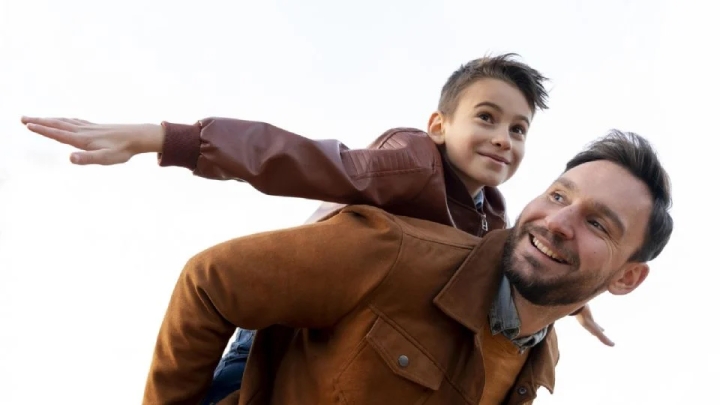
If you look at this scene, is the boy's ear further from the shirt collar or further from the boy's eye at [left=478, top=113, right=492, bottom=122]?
the shirt collar

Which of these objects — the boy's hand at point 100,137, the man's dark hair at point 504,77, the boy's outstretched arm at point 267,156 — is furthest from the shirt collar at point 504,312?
the boy's hand at point 100,137

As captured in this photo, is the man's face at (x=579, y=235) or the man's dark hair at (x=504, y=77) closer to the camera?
the man's face at (x=579, y=235)

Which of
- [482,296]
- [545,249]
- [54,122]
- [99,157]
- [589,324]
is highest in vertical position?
[54,122]

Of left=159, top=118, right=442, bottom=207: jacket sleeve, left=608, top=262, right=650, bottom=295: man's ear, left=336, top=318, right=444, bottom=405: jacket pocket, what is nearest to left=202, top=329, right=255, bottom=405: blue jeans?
left=336, top=318, right=444, bottom=405: jacket pocket

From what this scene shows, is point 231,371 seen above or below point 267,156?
below

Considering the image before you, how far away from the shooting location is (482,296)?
2447 millimetres

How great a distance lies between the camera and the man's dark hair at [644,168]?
284 cm

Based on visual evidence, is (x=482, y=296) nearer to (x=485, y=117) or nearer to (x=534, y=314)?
(x=534, y=314)

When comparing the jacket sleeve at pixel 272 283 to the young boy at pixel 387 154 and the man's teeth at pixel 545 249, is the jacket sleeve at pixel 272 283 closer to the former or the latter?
the young boy at pixel 387 154

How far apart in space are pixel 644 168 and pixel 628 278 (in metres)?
0.49

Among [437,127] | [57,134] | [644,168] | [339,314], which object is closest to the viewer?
[57,134]

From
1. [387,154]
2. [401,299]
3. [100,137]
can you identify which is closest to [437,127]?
[387,154]

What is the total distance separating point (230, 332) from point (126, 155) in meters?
0.65

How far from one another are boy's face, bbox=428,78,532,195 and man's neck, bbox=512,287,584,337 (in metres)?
0.60
